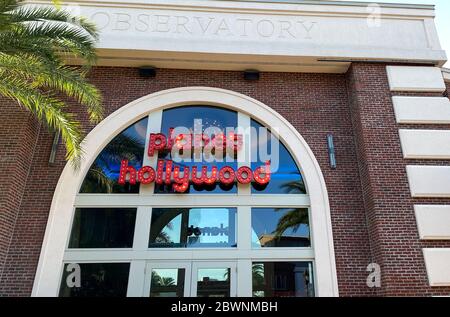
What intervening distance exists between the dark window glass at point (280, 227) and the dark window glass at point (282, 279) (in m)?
0.55

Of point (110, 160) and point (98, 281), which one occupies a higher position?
point (110, 160)

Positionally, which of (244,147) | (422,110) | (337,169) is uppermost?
(422,110)

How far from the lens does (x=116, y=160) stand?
1048 cm

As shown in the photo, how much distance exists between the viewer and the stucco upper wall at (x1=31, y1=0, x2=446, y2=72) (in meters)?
11.0

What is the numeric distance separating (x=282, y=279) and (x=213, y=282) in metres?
1.81

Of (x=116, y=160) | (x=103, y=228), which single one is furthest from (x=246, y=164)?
(x=103, y=228)

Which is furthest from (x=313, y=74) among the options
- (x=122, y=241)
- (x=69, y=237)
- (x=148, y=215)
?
(x=69, y=237)

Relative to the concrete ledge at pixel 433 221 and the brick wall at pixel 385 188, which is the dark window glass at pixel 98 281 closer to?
the brick wall at pixel 385 188

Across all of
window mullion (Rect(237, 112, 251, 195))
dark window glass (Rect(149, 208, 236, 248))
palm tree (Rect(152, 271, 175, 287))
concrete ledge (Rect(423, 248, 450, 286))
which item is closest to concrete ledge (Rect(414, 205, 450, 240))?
concrete ledge (Rect(423, 248, 450, 286))

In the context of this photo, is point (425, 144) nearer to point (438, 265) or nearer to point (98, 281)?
point (438, 265)

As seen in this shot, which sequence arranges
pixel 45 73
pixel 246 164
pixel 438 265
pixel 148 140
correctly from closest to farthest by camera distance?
pixel 45 73 → pixel 438 265 → pixel 246 164 → pixel 148 140

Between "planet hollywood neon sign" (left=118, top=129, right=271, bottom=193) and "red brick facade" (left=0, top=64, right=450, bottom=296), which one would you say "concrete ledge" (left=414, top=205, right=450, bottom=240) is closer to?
"red brick facade" (left=0, top=64, right=450, bottom=296)

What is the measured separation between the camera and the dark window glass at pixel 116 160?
33.2 feet
